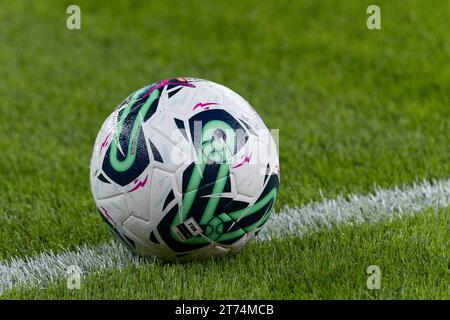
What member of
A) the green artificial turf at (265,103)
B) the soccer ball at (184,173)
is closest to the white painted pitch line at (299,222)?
the green artificial turf at (265,103)

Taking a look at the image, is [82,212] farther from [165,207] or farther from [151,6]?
[151,6]

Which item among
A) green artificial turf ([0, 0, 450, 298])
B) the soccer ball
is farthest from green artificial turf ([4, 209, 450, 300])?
the soccer ball

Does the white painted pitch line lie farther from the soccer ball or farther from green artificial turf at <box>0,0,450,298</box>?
the soccer ball

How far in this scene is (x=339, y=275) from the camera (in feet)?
11.7

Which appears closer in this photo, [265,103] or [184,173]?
[184,173]

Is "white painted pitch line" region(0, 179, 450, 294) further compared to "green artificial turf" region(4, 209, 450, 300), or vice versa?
"white painted pitch line" region(0, 179, 450, 294)

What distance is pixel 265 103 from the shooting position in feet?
21.5

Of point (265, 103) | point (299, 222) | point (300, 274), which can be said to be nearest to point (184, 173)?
point (300, 274)

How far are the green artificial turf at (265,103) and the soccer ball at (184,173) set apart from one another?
0.19 m

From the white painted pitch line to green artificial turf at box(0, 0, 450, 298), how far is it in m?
0.13

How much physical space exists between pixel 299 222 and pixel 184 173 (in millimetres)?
1115

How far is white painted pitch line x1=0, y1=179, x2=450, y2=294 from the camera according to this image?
3.87 m

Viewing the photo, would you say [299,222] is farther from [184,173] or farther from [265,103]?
[265,103]

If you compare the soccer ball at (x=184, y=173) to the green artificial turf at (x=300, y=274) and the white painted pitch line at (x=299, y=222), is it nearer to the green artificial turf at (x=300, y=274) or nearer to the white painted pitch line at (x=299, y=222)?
the green artificial turf at (x=300, y=274)
